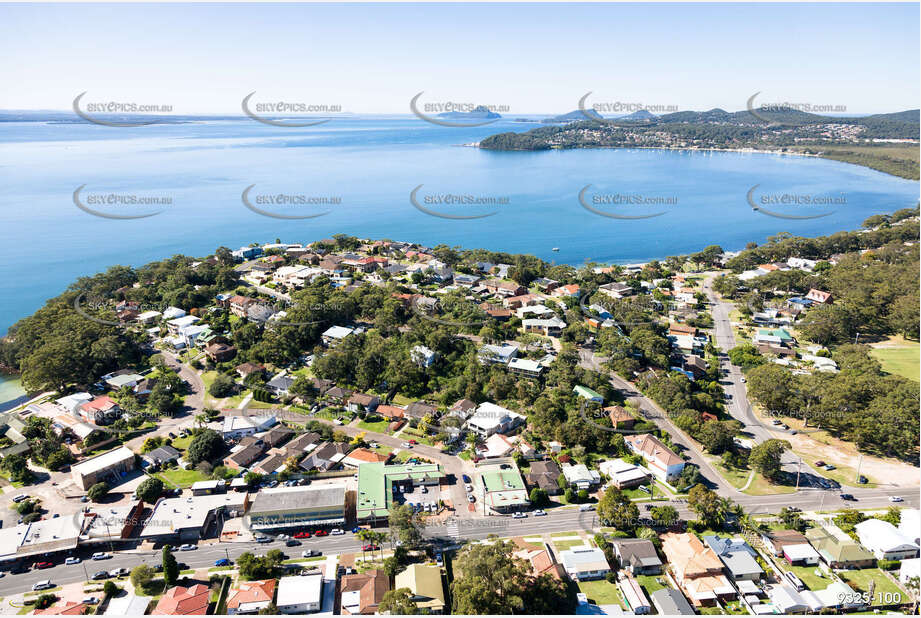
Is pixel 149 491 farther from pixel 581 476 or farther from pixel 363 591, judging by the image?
pixel 581 476

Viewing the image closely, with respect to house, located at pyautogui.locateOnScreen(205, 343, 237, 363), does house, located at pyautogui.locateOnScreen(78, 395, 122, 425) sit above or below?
below

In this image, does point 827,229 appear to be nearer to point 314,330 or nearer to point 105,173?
point 314,330

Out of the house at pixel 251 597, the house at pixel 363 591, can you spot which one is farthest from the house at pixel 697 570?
the house at pixel 251 597

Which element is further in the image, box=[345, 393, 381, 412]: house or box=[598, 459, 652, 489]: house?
box=[345, 393, 381, 412]: house

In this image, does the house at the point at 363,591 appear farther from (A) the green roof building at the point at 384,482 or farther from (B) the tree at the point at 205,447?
(B) the tree at the point at 205,447

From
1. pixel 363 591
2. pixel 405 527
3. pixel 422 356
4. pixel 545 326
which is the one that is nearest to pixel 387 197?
pixel 545 326

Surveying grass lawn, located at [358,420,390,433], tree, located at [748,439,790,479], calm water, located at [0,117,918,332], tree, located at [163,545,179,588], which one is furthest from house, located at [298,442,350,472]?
calm water, located at [0,117,918,332]

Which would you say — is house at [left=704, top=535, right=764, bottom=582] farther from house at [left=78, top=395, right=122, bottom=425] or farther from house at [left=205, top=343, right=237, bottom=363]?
house at [left=78, top=395, right=122, bottom=425]
